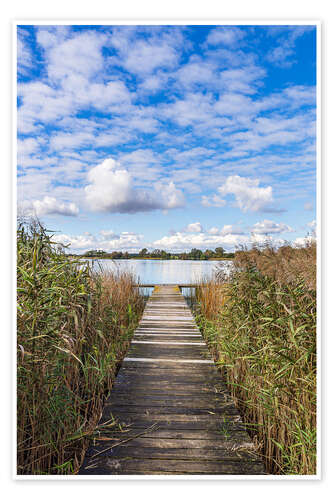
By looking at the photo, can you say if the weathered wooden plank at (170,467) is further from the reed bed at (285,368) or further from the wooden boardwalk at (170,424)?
the reed bed at (285,368)

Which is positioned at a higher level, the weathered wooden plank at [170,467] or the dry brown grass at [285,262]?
the dry brown grass at [285,262]

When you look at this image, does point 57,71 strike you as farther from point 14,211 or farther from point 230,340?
point 230,340

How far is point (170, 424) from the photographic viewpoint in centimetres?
197

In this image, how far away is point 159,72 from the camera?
96.2 inches

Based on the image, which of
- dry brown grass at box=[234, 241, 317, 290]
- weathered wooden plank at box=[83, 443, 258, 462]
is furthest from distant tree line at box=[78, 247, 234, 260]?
weathered wooden plank at box=[83, 443, 258, 462]

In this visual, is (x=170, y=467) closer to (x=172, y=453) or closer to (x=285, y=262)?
(x=172, y=453)

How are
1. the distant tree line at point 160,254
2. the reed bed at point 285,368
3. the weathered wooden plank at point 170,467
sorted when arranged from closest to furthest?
the weathered wooden plank at point 170,467 → the reed bed at point 285,368 → the distant tree line at point 160,254

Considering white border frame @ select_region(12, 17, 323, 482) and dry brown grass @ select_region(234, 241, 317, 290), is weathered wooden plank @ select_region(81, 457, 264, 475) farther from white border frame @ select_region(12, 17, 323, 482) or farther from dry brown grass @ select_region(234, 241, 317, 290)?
dry brown grass @ select_region(234, 241, 317, 290)

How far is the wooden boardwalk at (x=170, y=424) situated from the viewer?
159 cm

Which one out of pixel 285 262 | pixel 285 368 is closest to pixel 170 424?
pixel 285 368
